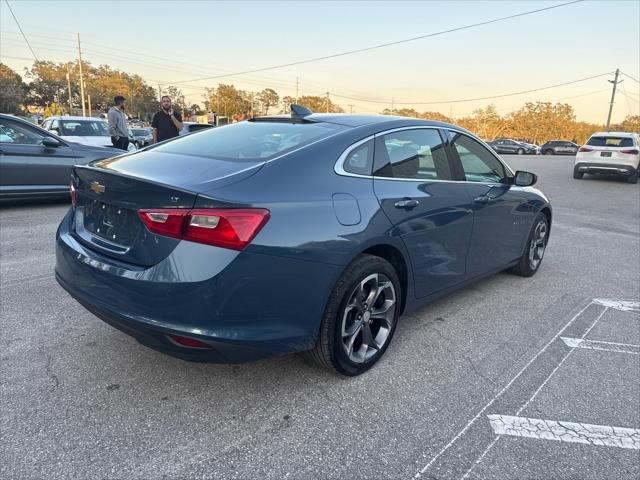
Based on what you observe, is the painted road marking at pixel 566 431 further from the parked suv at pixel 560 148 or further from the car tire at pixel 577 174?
the parked suv at pixel 560 148

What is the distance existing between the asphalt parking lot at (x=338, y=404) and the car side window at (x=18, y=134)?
4229 millimetres

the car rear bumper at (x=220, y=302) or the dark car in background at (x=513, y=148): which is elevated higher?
the dark car in background at (x=513, y=148)

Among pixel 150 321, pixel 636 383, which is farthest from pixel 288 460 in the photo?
pixel 636 383

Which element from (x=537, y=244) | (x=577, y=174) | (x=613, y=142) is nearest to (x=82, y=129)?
(x=537, y=244)

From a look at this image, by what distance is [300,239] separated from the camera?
2297mm

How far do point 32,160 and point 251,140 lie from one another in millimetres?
5855

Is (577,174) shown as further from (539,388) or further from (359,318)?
(359,318)

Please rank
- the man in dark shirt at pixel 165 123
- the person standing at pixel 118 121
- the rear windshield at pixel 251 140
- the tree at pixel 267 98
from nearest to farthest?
the rear windshield at pixel 251 140 → the man in dark shirt at pixel 165 123 → the person standing at pixel 118 121 → the tree at pixel 267 98

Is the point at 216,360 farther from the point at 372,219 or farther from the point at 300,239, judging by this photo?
the point at 372,219

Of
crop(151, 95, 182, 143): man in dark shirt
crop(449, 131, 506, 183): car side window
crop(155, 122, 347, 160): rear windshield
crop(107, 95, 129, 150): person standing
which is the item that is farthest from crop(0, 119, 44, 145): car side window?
crop(449, 131, 506, 183): car side window

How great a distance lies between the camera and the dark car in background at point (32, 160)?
278 inches

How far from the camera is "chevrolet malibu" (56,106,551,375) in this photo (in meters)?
2.13

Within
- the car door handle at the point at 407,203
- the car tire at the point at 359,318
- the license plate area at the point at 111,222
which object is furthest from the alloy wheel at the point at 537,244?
the license plate area at the point at 111,222

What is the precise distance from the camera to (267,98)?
109 metres
